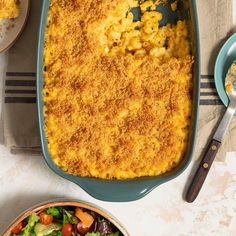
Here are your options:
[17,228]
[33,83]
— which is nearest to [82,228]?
[17,228]

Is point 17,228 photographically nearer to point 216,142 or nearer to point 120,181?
point 120,181

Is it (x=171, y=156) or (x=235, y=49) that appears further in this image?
(x=235, y=49)

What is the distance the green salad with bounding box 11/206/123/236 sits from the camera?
6.62 feet

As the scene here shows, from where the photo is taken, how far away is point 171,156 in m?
1.92

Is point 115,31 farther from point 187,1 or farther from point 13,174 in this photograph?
point 13,174

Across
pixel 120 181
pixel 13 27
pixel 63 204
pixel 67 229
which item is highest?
pixel 13 27

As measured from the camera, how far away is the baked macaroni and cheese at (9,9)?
6.62 ft

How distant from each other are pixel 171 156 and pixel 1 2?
98 cm

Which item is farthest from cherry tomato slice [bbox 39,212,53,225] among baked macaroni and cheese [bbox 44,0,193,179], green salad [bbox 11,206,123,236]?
baked macaroni and cheese [bbox 44,0,193,179]

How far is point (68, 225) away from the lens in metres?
2.04

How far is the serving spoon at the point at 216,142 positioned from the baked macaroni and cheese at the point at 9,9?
963 millimetres

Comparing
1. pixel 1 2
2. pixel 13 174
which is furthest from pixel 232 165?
pixel 1 2

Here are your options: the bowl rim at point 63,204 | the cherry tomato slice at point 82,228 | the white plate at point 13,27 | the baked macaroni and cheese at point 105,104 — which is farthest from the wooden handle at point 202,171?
the white plate at point 13,27

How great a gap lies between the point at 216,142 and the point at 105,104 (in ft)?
1.74
